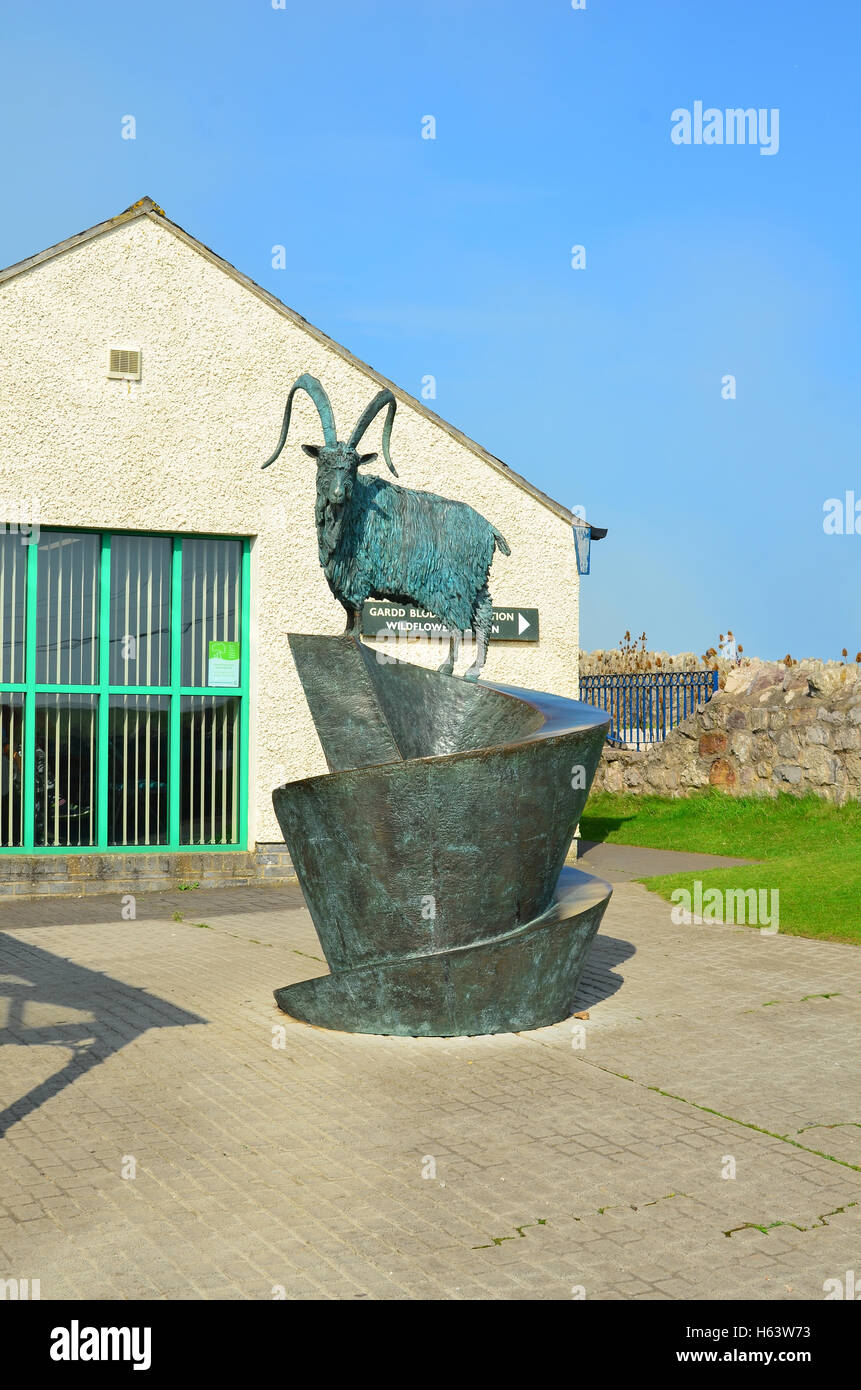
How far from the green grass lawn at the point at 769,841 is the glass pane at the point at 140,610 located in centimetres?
558

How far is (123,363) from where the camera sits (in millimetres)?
12461

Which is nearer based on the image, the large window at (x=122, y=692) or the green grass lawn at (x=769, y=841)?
the green grass lawn at (x=769, y=841)

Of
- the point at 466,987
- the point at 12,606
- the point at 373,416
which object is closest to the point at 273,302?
the point at 12,606

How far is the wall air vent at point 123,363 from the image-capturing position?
40.7ft

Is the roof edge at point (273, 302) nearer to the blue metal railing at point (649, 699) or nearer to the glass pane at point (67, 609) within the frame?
the glass pane at point (67, 609)

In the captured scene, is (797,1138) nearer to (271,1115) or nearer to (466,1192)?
(466,1192)

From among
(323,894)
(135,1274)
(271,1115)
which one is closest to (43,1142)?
(271,1115)

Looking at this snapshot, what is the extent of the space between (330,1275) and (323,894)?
3236mm

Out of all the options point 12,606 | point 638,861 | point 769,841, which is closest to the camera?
point 12,606

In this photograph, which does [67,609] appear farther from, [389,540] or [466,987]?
[466,987]

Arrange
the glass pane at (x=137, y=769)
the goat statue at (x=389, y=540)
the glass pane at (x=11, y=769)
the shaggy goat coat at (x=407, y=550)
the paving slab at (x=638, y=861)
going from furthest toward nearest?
1. the paving slab at (x=638, y=861)
2. the glass pane at (x=137, y=769)
3. the glass pane at (x=11, y=769)
4. the shaggy goat coat at (x=407, y=550)
5. the goat statue at (x=389, y=540)

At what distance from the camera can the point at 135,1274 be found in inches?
146

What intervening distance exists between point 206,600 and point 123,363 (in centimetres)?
253

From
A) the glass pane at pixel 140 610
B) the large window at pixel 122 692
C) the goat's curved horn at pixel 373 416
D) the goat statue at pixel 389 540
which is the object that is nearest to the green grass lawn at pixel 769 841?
the goat statue at pixel 389 540
